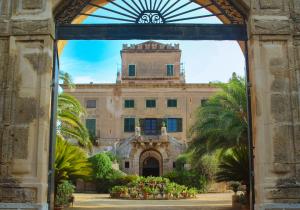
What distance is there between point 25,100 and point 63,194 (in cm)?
1010

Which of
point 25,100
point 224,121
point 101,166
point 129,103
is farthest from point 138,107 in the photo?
point 25,100

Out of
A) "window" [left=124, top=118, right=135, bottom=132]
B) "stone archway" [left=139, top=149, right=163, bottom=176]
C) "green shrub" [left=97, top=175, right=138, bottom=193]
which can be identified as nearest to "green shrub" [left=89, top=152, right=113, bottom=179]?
"green shrub" [left=97, top=175, right=138, bottom=193]

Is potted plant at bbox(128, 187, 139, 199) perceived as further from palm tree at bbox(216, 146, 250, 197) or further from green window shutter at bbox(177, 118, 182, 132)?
green window shutter at bbox(177, 118, 182, 132)

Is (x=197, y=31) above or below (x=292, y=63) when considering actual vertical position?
above

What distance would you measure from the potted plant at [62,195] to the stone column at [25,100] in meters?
8.42

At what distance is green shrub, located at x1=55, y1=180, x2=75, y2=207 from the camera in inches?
640

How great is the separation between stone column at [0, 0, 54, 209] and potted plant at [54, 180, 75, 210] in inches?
331

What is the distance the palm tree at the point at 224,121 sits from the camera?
16891 millimetres

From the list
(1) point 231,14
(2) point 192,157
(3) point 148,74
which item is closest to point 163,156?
(3) point 148,74

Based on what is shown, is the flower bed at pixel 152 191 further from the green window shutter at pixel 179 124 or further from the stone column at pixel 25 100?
the stone column at pixel 25 100

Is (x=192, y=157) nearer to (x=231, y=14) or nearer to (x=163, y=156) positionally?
(x=231, y=14)

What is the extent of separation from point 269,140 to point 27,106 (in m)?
4.35

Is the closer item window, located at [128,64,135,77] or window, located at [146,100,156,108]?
window, located at [146,100,156,108]

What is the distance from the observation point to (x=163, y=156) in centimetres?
4034
